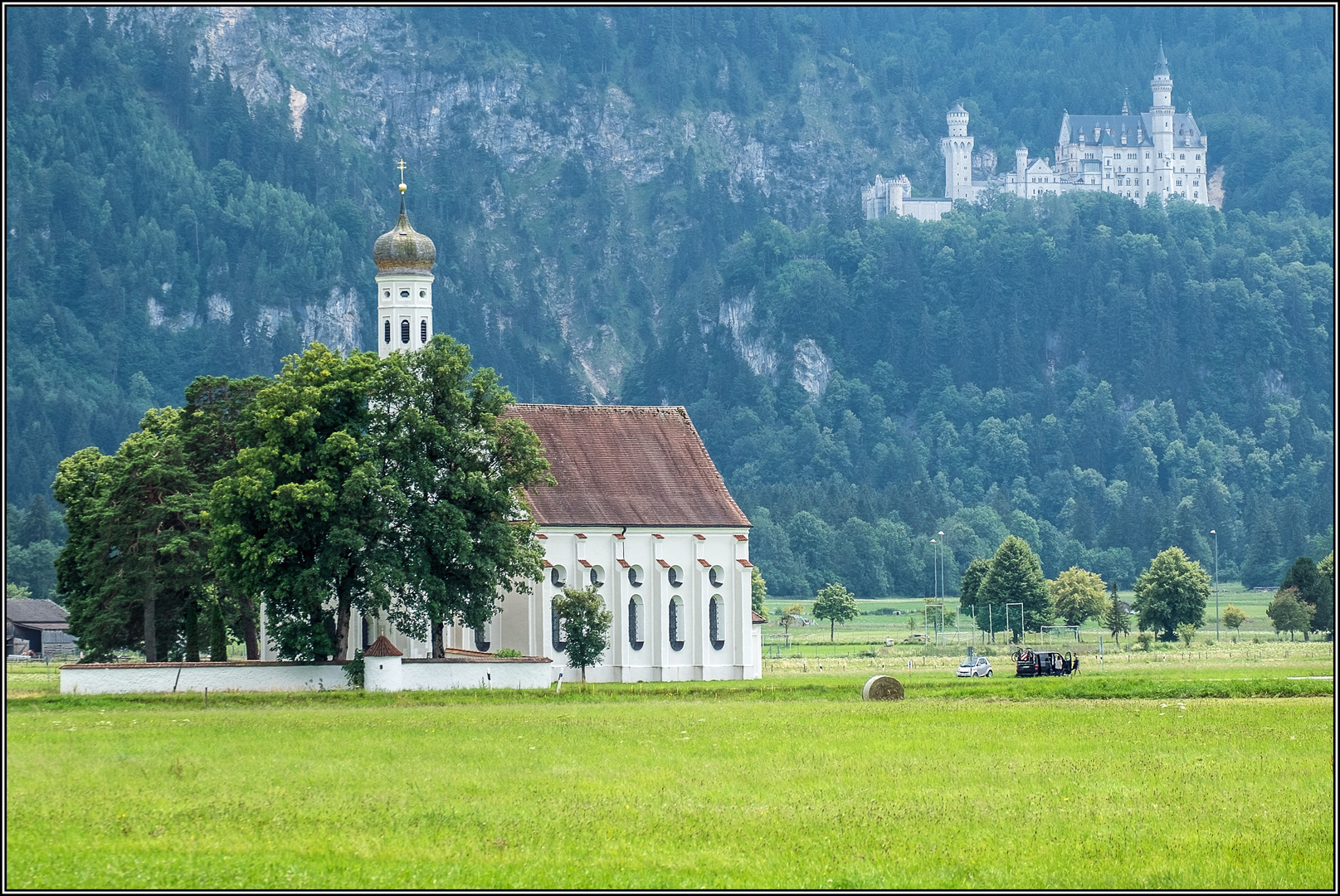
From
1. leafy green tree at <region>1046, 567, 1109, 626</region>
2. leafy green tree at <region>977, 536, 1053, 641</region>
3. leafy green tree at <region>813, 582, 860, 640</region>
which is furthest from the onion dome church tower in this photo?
leafy green tree at <region>813, 582, 860, 640</region>

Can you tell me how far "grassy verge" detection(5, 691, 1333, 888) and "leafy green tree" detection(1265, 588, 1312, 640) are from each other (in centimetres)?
7653

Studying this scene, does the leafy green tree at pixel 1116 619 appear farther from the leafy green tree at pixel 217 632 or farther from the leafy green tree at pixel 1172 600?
the leafy green tree at pixel 217 632

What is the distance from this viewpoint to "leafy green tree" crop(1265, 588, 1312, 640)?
135 m

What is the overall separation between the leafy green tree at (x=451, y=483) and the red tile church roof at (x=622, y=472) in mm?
11545

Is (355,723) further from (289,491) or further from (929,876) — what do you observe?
(929,876)

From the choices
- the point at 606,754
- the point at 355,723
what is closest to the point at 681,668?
the point at 355,723

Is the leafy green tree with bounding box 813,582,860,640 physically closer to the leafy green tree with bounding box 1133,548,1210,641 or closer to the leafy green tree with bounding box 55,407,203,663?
the leafy green tree with bounding box 1133,548,1210,641

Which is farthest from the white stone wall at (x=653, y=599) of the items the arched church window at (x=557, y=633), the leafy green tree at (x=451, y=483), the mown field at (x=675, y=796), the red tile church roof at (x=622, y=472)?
the mown field at (x=675, y=796)

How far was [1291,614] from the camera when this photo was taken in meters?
136

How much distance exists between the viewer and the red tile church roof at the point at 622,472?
9575cm

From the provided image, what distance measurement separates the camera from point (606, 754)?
50312 millimetres

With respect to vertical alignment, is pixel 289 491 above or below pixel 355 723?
above

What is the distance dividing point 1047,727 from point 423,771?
18050 millimetres

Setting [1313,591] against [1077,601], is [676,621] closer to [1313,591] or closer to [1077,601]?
[1313,591]
